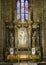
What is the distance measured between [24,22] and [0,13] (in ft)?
8.29

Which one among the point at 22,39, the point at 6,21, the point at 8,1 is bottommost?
the point at 22,39

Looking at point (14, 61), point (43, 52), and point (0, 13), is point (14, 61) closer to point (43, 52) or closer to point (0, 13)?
point (43, 52)

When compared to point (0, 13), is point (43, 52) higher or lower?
lower

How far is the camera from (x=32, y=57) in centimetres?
2684

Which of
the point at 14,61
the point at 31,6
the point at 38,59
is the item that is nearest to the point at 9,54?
the point at 14,61

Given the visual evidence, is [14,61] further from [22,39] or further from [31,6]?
[31,6]

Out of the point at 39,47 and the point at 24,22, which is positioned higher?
the point at 24,22

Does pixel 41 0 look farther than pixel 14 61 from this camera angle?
Yes

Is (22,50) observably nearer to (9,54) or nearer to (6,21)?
(9,54)

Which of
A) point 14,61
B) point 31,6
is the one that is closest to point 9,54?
point 14,61

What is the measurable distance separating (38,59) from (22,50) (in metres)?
1.90

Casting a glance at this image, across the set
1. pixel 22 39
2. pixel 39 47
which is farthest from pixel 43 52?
pixel 22 39

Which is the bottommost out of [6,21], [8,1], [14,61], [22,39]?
[14,61]

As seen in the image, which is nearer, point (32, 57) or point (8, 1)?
point (32, 57)
